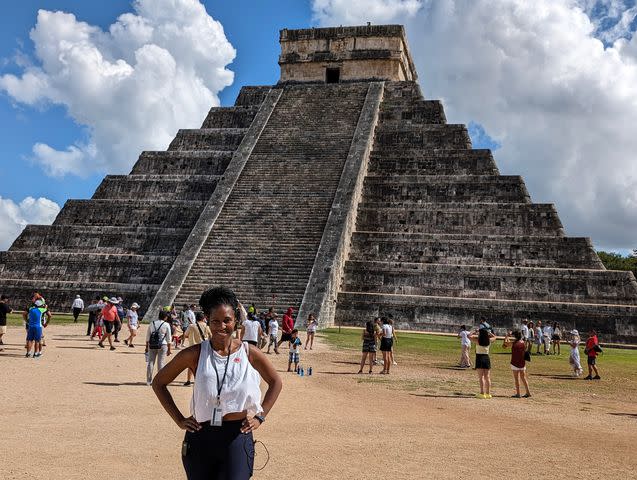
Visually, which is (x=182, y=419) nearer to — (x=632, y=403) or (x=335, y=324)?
(x=632, y=403)

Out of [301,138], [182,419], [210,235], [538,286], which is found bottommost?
[182,419]

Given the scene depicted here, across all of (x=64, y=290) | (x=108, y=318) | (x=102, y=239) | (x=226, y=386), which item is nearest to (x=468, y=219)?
(x=102, y=239)

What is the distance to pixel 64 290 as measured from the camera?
26016 mm

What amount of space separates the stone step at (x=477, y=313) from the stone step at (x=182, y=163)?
1068cm

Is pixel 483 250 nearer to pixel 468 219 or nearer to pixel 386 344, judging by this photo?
pixel 468 219

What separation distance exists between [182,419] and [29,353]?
11.2m

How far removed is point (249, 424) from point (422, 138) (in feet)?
93.7

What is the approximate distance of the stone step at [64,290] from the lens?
2503 centimetres

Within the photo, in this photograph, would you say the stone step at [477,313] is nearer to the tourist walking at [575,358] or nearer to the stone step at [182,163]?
the tourist walking at [575,358]

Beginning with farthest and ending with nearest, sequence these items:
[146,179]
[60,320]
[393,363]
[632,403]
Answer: [146,179] < [60,320] < [393,363] < [632,403]

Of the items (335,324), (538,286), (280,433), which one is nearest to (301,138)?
(335,324)

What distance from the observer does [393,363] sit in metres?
14.5

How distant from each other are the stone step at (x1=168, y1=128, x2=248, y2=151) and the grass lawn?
1427 centimetres

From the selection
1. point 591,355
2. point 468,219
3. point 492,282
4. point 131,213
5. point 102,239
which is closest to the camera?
point 591,355
